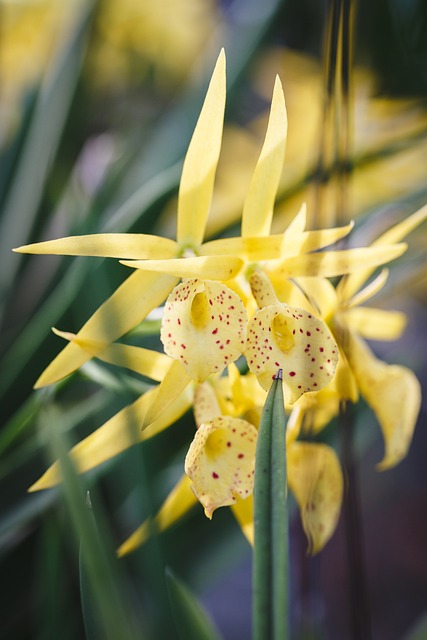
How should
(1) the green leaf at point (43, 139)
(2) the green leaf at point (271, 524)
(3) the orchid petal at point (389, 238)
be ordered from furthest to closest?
(1) the green leaf at point (43, 139), (3) the orchid petal at point (389, 238), (2) the green leaf at point (271, 524)

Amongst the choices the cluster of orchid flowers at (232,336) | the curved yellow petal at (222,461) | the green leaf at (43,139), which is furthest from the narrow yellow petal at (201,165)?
the green leaf at (43,139)

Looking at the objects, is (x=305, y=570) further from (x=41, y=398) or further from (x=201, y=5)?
(x=201, y=5)

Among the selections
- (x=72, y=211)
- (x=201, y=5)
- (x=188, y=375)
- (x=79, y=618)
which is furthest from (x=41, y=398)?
(x=201, y=5)

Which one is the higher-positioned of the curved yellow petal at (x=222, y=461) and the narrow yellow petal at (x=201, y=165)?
the narrow yellow petal at (x=201, y=165)

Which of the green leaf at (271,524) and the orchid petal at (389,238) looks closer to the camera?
the green leaf at (271,524)

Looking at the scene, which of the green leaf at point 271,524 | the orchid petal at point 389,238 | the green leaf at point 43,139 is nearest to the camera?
the green leaf at point 271,524

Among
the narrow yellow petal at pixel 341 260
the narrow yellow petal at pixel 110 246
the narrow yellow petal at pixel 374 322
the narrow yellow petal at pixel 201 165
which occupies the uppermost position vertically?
the narrow yellow petal at pixel 201 165

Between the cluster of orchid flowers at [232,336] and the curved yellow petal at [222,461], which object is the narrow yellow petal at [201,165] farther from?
the curved yellow petal at [222,461]
